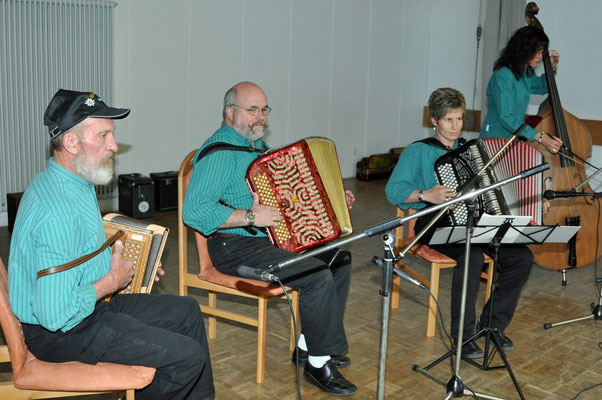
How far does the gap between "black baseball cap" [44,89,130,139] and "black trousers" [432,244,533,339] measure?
2044 millimetres

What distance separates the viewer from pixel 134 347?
2.27 metres

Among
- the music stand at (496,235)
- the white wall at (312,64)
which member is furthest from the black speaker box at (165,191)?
the music stand at (496,235)

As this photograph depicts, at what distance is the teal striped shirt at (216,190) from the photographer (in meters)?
3.07

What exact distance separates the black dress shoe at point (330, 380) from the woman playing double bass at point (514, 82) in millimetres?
2189

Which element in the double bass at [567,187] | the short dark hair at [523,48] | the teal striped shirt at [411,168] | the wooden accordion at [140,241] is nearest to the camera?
the wooden accordion at [140,241]

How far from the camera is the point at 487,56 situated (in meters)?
8.41

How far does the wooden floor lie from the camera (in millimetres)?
3125

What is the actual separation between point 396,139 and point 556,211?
5.01 metres

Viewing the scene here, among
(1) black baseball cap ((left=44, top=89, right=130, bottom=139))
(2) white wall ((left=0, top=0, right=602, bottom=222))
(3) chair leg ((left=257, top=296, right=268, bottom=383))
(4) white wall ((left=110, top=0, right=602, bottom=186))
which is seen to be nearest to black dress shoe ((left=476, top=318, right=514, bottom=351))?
(3) chair leg ((left=257, top=296, right=268, bottom=383))

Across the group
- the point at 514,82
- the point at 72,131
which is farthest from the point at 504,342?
the point at 72,131

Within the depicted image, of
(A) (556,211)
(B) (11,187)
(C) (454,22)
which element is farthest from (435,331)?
(C) (454,22)

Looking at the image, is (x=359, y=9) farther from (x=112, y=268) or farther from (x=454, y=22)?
(x=112, y=268)

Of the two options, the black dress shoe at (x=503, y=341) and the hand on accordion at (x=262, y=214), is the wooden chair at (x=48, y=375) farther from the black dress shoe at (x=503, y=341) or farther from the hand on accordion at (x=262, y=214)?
the black dress shoe at (x=503, y=341)

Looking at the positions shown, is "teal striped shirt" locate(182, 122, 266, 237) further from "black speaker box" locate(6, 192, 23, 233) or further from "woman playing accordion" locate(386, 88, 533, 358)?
"black speaker box" locate(6, 192, 23, 233)
